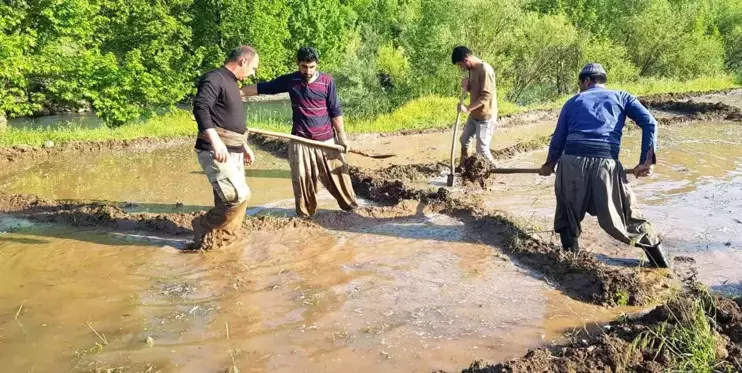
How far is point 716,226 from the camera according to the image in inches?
235

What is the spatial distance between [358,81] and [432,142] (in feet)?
26.8

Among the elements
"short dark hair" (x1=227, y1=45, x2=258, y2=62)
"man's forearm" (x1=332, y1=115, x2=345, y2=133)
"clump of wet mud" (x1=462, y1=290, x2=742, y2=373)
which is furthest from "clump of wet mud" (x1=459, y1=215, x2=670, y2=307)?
"short dark hair" (x1=227, y1=45, x2=258, y2=62)

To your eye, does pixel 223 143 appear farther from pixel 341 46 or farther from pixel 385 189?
pixel 341 46

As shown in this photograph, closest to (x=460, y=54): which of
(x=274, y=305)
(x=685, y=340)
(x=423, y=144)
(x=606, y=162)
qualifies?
(x=606, y=162)

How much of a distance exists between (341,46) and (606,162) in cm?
3089

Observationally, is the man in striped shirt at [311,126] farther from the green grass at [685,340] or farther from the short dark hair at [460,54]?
the green grass at [685,340]

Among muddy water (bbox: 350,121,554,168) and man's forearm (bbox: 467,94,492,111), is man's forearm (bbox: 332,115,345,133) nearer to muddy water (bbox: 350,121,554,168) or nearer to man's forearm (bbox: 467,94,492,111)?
man's forearm (bbox: 467,94,492,111)

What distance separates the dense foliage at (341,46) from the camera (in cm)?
1407

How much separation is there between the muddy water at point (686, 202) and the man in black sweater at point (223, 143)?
312cm

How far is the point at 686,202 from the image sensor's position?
22.8ft

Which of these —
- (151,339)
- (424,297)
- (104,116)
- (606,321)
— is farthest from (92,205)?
(104,116)

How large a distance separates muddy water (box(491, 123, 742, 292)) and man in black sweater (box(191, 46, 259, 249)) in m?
3.12

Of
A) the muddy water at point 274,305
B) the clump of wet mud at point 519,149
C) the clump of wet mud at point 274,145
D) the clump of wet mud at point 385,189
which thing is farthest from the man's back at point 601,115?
the clump of wet mud at point 274,145

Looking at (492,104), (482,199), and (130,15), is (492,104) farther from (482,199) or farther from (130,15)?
(130,15)
